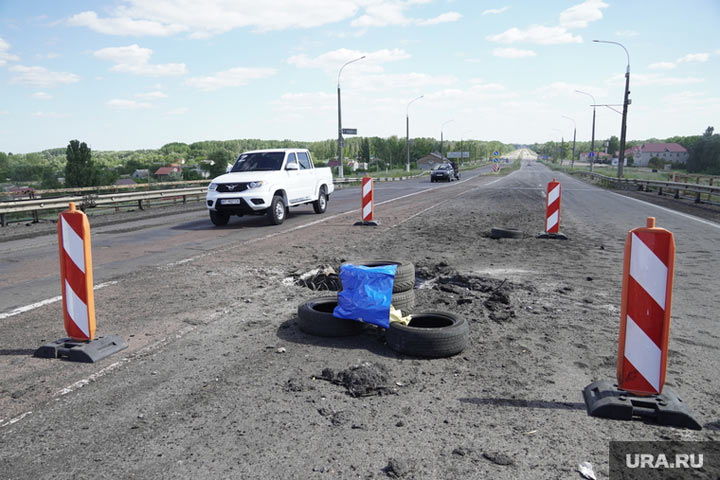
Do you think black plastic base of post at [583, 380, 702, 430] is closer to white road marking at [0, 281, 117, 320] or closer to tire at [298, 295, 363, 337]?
tire at [298, 295, 363, 337]

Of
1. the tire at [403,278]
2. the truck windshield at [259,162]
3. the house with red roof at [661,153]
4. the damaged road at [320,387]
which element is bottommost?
the damaged road at [320,387]

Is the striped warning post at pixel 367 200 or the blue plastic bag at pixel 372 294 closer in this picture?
the blue plastic bag at pixel 372 294

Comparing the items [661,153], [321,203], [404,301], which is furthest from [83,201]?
[661,153]

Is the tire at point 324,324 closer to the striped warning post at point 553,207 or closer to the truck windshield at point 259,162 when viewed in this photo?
→ the striped warning post at point 553,207

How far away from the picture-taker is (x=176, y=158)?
634 feet

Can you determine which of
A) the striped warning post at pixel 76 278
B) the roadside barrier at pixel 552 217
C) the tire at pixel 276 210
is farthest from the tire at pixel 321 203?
the striped warning post at pixel 76 278

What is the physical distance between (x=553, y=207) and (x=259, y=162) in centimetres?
831

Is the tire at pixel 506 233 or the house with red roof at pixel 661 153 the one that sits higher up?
the house with red roof at pixel 661 153

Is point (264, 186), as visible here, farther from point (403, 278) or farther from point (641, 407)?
point (641, 407)

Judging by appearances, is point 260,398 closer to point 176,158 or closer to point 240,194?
point 240,194

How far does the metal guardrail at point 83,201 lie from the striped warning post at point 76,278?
540 inches

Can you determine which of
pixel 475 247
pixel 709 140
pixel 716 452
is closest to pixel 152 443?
pixel 716 452

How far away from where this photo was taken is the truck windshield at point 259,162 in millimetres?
14297

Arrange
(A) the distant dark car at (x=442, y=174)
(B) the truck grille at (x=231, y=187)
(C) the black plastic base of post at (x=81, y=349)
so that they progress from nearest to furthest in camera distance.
A: 1. (C) the black plastic base of post at (x=81, y=349)
2. (B) the truck grille at (x=231, y=187)
3. (A) the distant dark car at (x=442, y=174)
